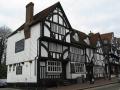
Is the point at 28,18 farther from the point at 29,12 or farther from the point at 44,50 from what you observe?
the point at 44,50

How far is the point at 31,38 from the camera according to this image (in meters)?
28.3

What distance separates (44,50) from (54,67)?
296 cm

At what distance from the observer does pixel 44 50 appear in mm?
26750

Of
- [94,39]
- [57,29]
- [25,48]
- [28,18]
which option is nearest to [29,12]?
[28,18]

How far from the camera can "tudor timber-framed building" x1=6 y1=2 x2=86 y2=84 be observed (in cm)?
2656

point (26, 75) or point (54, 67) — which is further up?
point (54, 67)

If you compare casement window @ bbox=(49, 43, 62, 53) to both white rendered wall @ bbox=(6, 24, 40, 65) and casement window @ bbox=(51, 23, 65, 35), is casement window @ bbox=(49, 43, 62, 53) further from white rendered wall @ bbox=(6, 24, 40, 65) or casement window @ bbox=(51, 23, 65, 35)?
white rendered wall @ bbox=(6, 24, 40, 65)

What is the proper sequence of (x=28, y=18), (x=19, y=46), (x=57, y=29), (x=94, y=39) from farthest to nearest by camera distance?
(x=94, y=39) → (x=19, y=46) → (x=28, y=18) → (x=57, y=29)

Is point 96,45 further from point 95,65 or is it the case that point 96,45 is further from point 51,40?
point 51,40

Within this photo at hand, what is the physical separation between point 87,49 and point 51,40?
12.2 m

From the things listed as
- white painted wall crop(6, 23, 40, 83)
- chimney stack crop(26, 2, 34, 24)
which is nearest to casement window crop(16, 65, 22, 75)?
white painted wall crop(6, 23, 40, 83)

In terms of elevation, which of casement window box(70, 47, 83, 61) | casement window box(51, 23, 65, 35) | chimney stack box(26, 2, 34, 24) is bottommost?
casement window box(70, 47, 83, 61)

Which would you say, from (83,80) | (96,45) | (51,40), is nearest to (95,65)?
(96,45)

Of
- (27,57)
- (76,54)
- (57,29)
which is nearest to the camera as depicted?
(27,57)
